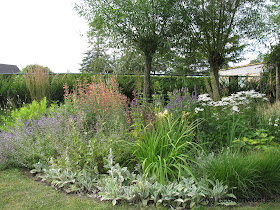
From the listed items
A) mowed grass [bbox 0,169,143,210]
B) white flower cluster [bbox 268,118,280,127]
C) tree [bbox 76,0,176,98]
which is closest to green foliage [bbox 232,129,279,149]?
white flower cluster [bbox 268,118,280,127]

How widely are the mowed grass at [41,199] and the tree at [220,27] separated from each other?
281 inches

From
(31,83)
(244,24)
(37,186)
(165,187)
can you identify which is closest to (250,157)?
(165,187)

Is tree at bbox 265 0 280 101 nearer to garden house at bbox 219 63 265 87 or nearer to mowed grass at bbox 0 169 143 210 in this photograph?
garden house at bbox 219 63 265 87

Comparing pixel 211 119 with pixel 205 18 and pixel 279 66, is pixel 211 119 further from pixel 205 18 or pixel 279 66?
pixel 279 66

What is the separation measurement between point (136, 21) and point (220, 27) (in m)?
4.03

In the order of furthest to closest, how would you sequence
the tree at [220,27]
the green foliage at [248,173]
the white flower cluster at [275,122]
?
the tree at [220,27] < the white flower cluster at [275,122] < the green foliage at [248,173]

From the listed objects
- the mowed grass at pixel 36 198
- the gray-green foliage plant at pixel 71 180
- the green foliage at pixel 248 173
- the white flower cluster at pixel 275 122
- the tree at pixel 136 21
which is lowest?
the mowed grass at pixel 36 198

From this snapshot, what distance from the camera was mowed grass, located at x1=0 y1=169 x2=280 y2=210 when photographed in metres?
2.28

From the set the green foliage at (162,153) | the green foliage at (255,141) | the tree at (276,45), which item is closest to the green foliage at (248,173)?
the green foliage at (162,153)

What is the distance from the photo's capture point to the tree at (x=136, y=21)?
6901mm

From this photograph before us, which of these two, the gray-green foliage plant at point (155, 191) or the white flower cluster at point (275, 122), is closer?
the gray-green foliage plant at point (155, 191)

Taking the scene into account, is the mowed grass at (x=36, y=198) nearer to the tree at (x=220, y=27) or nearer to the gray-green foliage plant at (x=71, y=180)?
the gray-green foliage plant at (x=71, y=180)

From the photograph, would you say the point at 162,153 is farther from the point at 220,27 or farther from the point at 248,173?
the point at 220,27

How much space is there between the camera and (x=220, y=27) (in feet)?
30.2
